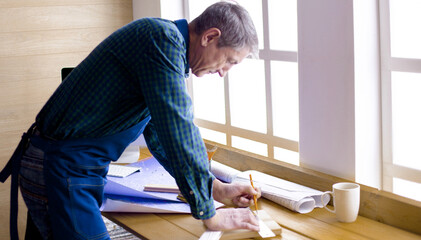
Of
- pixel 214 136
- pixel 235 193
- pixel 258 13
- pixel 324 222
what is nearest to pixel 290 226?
pixel 324 222

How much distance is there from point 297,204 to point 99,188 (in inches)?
26.3

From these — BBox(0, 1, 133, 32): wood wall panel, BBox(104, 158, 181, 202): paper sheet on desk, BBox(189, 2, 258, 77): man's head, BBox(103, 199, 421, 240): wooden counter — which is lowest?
BBox(103, 199, 421, 240): wooden counter

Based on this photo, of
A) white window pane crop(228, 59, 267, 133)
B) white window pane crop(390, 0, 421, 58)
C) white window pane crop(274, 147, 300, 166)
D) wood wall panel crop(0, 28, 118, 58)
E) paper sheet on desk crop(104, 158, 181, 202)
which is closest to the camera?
white window pane crop(390, 0, 421, 58)

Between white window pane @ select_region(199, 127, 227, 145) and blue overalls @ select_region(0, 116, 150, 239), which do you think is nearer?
blue overalls @ select_region(0, 116, 150, 239)

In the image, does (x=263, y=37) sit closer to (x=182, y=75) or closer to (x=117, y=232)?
(x=182, y=75)

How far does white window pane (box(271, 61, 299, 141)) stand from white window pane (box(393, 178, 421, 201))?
544mm

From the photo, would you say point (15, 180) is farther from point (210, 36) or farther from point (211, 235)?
point (210, 36)

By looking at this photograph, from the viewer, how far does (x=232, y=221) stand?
173cm

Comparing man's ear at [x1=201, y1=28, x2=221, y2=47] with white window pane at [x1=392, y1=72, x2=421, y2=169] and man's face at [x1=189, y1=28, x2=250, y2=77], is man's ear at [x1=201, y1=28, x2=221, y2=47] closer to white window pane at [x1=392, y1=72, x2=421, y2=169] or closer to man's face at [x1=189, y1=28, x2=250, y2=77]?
man's face at [x1=189, y1=28, x2=250, y2=77]

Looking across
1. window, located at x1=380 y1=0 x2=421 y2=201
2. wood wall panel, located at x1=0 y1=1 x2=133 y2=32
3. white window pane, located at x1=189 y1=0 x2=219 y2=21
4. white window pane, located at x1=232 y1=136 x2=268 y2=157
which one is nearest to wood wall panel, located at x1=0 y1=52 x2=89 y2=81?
wood wall panel, located at x1=0 y1=1 x2=133 y2=32

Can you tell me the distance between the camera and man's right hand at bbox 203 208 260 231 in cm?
170

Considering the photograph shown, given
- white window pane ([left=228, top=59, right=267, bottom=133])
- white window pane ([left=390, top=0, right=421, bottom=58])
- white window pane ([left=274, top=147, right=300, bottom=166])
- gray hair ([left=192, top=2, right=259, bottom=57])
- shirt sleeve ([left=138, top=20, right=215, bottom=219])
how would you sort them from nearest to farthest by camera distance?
shirt sleeve ([left=138, top=20, right=215, bottom=219]) < gray hair ([left=192, top=2, right=259, bottom=57]) < white window pane ([left=390, top=0, right=421, bottom=58]) < white window pane ([left=274, top=147, right=300, bottom=166]) < white window pane ([left=228, top=59, right=267, bottom=133])

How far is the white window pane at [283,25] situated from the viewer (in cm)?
239

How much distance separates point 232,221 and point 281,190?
0.36 metres
